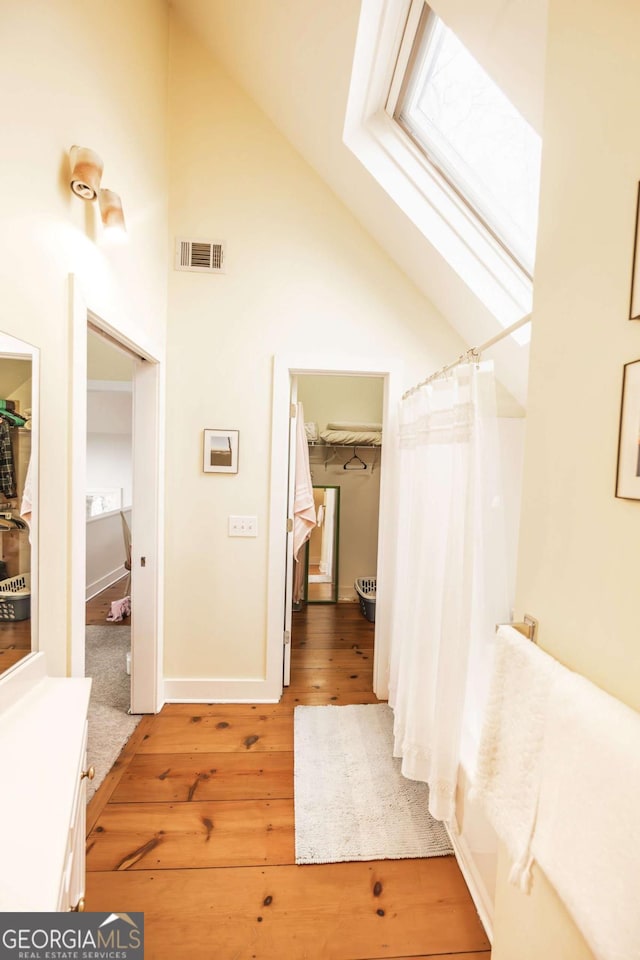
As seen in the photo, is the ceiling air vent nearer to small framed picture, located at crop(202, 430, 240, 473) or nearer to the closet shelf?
small framed picture, located at crop(202, 430, 240, 473)

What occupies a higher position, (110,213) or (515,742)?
(110,213)

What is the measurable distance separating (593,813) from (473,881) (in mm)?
1155

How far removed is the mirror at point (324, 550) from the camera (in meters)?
3.95

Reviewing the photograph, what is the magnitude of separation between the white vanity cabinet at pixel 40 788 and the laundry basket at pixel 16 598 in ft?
0.48

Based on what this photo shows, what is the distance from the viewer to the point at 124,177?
66.4 inches

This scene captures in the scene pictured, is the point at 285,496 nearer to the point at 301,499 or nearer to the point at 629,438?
the point at 301,499

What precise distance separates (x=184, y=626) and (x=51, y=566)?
130cm

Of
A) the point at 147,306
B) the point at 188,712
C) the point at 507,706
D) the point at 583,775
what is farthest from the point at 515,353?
the point at 188,712

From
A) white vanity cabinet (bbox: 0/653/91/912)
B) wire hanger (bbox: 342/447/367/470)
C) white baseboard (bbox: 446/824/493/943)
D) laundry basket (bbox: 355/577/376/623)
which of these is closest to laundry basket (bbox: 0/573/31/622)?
white vanity cabinet (bbox: 0/653/91/912)

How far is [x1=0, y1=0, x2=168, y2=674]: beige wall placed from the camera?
1030mm

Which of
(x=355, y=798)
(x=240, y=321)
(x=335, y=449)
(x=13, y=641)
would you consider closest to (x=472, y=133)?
(x=240, y=321)

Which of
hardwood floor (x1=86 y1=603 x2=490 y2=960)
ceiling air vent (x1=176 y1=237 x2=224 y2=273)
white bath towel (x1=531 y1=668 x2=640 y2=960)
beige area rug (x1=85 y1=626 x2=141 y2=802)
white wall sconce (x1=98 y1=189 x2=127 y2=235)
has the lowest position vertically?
hardwood floor (x1=86 y1=603 x2=490 y2=960)

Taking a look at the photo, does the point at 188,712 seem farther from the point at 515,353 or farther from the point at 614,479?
the point at 515,353

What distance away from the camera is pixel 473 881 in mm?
1389
